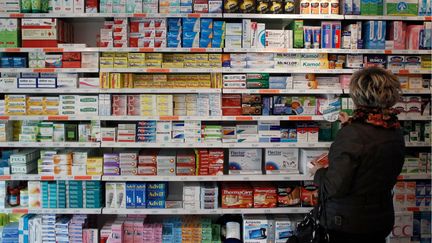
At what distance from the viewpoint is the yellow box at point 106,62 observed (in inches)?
189

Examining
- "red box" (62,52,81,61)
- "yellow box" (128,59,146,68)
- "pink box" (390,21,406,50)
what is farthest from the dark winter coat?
"red box" (62,52,81,61)

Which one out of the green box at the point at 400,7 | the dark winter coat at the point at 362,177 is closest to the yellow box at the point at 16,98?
the dark winter coat at the point at 362,177

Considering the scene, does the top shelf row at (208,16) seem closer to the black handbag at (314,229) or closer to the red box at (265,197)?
the red box at (265,197)

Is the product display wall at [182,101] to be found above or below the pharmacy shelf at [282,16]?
below

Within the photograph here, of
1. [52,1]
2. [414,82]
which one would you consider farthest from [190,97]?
[414,82]

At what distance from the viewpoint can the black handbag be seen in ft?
10.8

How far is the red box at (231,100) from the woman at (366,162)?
185cm

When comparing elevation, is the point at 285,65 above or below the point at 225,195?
above

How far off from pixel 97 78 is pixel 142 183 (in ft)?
4.06

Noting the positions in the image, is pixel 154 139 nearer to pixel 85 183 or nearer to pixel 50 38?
pixel 85 183

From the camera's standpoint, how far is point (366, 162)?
9.73ft

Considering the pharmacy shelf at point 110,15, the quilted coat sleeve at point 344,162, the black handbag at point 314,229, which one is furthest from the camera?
the pharmacy shelf at point 110,15

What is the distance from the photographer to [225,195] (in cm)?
490

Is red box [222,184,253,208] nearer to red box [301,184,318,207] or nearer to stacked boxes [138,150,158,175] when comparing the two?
red box [301,184,318,207]
